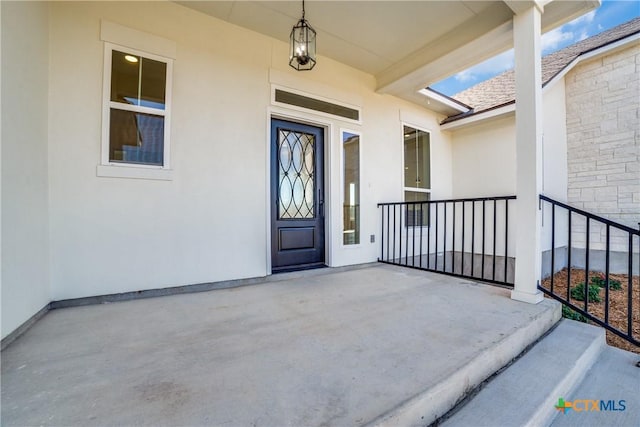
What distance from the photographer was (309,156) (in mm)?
3650

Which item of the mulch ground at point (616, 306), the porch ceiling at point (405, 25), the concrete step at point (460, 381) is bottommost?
the mulch ground at point (616, 306)

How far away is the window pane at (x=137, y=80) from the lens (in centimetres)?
242

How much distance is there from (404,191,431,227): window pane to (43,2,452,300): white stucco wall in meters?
1.42

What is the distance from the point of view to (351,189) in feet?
13.0

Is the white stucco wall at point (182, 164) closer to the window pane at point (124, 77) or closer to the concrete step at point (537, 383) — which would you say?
the window pane at point (124, 77)

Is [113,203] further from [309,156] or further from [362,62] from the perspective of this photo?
[362,62]

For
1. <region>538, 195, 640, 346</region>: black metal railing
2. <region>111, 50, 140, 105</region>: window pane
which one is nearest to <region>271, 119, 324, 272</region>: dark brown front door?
<region>111, 50, 140, 105</region>: window pane

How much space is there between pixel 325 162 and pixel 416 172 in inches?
81.0

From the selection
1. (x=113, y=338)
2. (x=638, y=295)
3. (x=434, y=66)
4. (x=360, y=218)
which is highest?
(x=434, y=66)

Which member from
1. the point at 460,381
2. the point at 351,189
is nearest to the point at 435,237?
the point at 351,189

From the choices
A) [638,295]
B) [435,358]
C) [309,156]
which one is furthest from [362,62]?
[638,295]

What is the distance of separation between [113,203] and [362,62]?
140 inches

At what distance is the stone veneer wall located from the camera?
4211 mm

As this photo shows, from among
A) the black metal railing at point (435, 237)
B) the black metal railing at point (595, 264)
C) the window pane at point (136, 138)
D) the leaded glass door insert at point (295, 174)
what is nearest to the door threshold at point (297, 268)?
the leaded glass door insert at point (295, 174)
